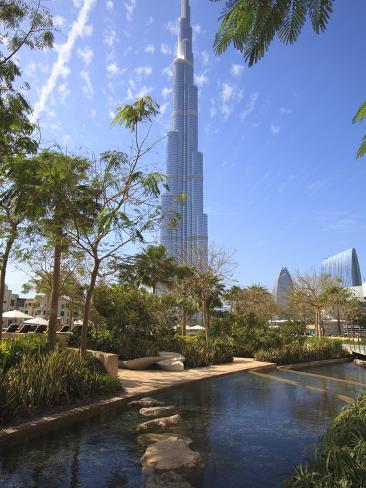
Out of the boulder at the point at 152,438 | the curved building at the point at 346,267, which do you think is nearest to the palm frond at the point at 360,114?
the boulder at the point at 152,438

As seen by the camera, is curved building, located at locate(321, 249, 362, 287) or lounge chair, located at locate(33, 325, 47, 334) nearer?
lounge chair, located at locate(33, 325, 47, 334)

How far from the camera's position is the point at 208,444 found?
6867 millimetres

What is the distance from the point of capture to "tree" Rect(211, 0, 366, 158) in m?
2.96

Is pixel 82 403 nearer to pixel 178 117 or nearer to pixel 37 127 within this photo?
pixel 37 127

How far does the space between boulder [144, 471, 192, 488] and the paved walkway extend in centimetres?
524

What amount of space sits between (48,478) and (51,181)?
665cm

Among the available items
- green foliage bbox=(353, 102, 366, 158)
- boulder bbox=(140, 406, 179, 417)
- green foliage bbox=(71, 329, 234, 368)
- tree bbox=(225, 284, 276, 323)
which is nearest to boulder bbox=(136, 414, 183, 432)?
boulder bbox=(140, 406, 179, 417)

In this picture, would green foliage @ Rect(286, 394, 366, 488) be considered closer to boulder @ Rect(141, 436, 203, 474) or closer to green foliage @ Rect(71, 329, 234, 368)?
boulder @ Rect(141, 436, 203, 474)

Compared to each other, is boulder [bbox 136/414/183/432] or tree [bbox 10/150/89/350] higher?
tree [bbox 10/150/89/350]

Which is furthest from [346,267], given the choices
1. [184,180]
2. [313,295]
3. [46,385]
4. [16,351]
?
[46,385]

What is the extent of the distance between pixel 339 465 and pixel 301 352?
60.0 feet

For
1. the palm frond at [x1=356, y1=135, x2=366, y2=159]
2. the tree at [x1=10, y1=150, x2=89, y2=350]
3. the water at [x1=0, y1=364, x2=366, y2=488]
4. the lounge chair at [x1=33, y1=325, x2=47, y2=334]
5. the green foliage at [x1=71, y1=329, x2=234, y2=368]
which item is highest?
the tree at [x1=10, y1=150, x2=89, y2=350]

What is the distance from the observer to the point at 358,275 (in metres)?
138

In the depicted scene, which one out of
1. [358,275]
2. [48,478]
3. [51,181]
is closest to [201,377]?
[51,181]
